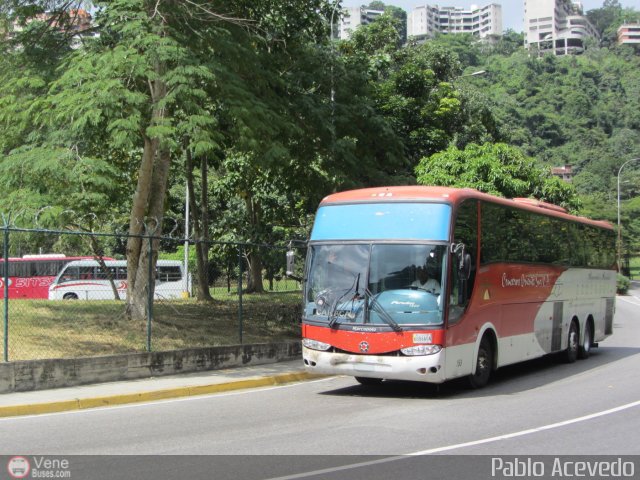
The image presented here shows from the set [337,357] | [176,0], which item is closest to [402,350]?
[337,357]

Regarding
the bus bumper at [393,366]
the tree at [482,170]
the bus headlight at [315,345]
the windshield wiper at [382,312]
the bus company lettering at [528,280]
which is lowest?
the bus bumper at [393,366]

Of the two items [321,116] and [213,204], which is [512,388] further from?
[213,204]

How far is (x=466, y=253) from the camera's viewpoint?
1248 centimetres

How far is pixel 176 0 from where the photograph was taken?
615 inches

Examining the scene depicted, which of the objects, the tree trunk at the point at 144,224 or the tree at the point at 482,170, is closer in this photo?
the tree trunk at the point at 144,224

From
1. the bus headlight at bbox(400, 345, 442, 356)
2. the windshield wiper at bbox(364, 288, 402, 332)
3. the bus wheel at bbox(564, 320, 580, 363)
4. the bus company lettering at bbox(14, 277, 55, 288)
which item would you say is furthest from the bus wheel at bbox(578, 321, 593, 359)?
the bus company lettering at bbox(14, 277, 55, 288)

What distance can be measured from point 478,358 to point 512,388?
38.5 inches

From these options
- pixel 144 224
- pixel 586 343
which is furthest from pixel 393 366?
pixel 586 343

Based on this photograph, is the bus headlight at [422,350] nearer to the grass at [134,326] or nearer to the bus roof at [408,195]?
the bus roof at [408,195]

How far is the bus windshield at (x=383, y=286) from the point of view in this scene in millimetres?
11758

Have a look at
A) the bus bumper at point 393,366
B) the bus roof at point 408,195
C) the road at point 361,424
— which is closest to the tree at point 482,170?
the bus roof at point 408,195

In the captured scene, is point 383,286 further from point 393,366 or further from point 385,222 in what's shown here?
point 393,366

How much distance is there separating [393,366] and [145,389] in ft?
14.1
